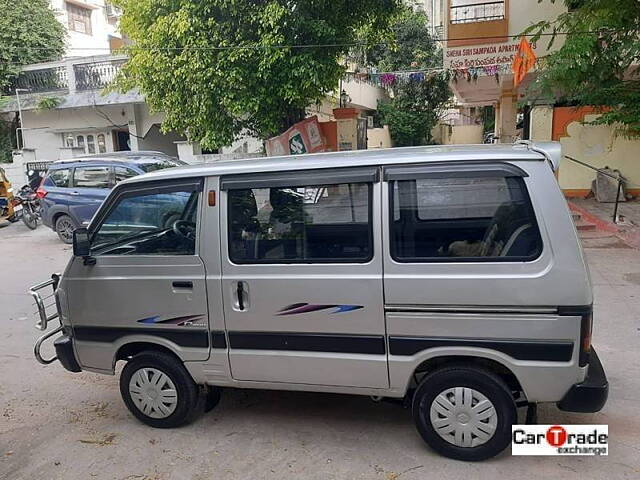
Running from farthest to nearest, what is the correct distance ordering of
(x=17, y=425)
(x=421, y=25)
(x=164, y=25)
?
(x=421, y=25), (x=164, y=25), (x=17, y=425)

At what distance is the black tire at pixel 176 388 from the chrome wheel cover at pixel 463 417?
63.4 inches

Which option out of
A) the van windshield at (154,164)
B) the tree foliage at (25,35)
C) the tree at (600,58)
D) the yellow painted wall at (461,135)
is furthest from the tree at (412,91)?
the van windshield at (154,164)

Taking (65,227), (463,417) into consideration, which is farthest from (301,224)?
(65,227)

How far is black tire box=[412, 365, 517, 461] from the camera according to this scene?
9.59ft

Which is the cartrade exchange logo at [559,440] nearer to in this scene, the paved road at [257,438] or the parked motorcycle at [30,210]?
the paved road at [257,438]

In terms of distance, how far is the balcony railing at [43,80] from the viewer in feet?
58.2

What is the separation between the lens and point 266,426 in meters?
3.63

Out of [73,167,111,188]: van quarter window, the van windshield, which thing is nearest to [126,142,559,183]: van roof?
the van windshield

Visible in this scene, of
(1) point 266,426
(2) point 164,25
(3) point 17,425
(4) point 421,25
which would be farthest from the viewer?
(4) point 421,25

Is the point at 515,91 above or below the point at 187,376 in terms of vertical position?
above

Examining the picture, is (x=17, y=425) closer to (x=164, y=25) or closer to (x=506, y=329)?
(x=506, y=329)

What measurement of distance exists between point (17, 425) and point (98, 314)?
1.20 metres

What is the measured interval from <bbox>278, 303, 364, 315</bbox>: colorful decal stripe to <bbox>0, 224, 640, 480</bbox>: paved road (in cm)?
93

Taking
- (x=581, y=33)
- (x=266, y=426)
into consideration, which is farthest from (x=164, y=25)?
(x=266, y=426)
